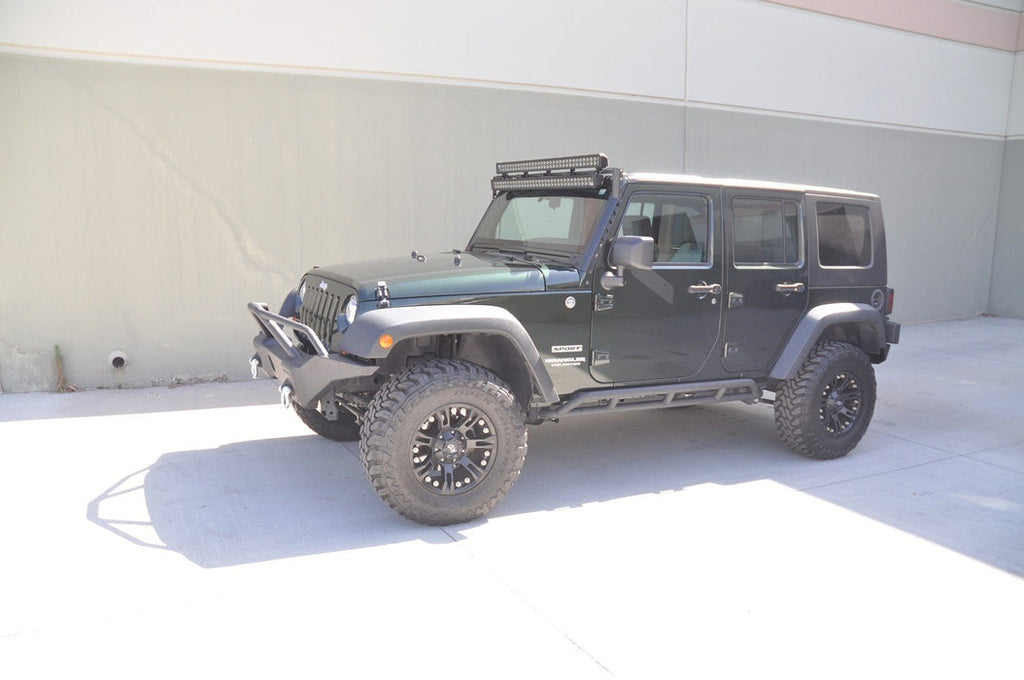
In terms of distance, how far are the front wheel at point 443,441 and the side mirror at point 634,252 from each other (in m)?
0.96

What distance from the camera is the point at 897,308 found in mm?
11586

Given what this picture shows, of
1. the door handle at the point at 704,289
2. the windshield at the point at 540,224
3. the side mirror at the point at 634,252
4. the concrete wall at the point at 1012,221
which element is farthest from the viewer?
the concrete wall at the point at 1012,221

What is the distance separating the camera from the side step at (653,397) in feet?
14.8

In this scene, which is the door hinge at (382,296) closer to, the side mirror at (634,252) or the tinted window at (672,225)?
the side mirror at (634,252)

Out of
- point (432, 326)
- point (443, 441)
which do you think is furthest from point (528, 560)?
point (432, 326)

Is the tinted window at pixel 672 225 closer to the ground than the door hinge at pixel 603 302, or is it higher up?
higher up

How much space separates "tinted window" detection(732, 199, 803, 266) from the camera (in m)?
5.00

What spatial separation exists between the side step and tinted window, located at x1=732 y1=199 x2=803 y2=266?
805mm

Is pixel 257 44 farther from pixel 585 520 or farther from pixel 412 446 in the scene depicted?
pixel 585 520

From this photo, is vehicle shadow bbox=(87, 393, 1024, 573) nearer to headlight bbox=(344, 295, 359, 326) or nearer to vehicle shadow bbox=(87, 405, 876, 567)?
vehicle shadow bbox=(87, 405, 876, 567)

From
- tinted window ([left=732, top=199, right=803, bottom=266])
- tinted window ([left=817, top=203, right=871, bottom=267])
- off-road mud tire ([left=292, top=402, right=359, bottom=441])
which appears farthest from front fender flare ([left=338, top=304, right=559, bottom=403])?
tinted window ([left=817, top=203, right=871, bottom=267])

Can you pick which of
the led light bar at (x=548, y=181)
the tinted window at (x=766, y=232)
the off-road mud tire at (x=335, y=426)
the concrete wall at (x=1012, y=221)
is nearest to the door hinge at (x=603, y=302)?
the led light bar at (x=548, y=181)

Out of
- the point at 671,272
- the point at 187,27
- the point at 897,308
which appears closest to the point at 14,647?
the point at 671,272

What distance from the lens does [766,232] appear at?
5.15 m
